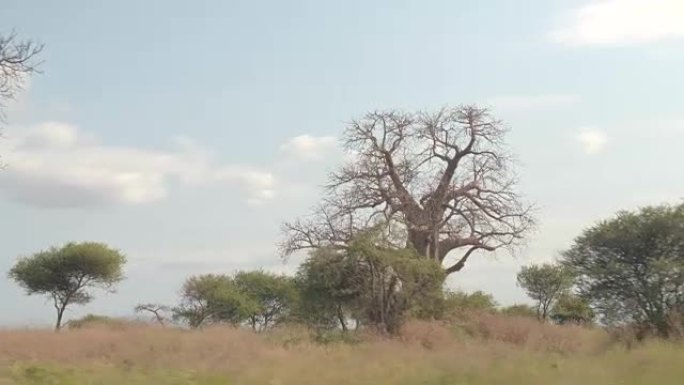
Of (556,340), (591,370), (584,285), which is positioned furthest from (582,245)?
(591,370)

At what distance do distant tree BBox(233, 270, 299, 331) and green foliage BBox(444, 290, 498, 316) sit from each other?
1206 centimetres

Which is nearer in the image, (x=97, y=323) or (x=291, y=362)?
(x=291, y=362)

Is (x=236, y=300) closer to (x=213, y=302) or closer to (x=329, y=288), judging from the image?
(x=213, y=302)

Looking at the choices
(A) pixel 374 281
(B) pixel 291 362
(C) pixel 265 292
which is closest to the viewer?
(B) pixel 291 362

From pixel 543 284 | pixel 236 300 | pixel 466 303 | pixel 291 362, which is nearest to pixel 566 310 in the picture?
pixel 543 284

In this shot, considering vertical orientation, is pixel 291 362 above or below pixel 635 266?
below

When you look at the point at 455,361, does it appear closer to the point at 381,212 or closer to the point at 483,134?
the point at 381,212

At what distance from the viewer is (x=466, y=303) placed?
117 ft

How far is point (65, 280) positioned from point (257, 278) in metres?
12.4

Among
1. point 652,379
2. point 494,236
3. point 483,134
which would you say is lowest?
point 652,379

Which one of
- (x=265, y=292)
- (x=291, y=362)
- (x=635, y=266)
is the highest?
(x=265, y=292)

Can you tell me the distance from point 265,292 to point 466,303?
62.1 feet

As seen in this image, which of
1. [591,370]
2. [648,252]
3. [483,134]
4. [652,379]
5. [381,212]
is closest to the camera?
[652,379]

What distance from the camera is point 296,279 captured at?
32656 mm
